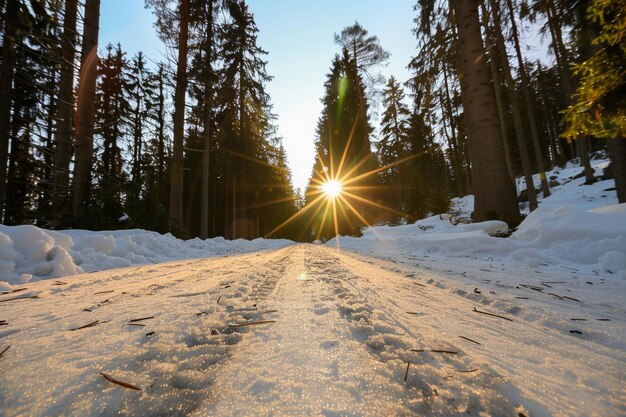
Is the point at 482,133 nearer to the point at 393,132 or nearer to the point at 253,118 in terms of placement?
the point at 253,118

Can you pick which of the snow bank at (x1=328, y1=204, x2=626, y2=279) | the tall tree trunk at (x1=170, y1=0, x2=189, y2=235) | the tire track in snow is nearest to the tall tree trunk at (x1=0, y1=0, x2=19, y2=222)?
the tall tree trunk at (x1=170, y1=0, x2=189, y2=235)

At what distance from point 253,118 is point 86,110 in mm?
11147

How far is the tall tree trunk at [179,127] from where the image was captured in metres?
10.4

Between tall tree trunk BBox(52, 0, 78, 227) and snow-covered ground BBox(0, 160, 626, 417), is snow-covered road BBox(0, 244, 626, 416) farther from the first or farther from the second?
tall tree trunk BBox(52, 0, 78, 227)

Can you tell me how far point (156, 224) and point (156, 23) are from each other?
330 inches

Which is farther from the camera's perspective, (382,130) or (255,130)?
(382,130)

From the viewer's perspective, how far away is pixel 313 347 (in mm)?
1066

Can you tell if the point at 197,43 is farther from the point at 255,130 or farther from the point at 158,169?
the point at 158,169

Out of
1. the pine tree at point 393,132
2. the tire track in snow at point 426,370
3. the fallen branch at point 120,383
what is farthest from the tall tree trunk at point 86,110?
the pine tree at point 393,132

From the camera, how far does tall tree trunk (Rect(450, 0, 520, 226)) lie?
21.1ft

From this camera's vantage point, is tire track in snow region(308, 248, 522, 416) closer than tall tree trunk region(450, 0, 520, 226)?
Yes

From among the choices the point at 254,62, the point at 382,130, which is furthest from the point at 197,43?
the point at 382,130

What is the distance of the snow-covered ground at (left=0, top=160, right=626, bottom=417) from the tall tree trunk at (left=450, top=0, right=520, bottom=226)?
4.30 metres

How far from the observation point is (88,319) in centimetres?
142
